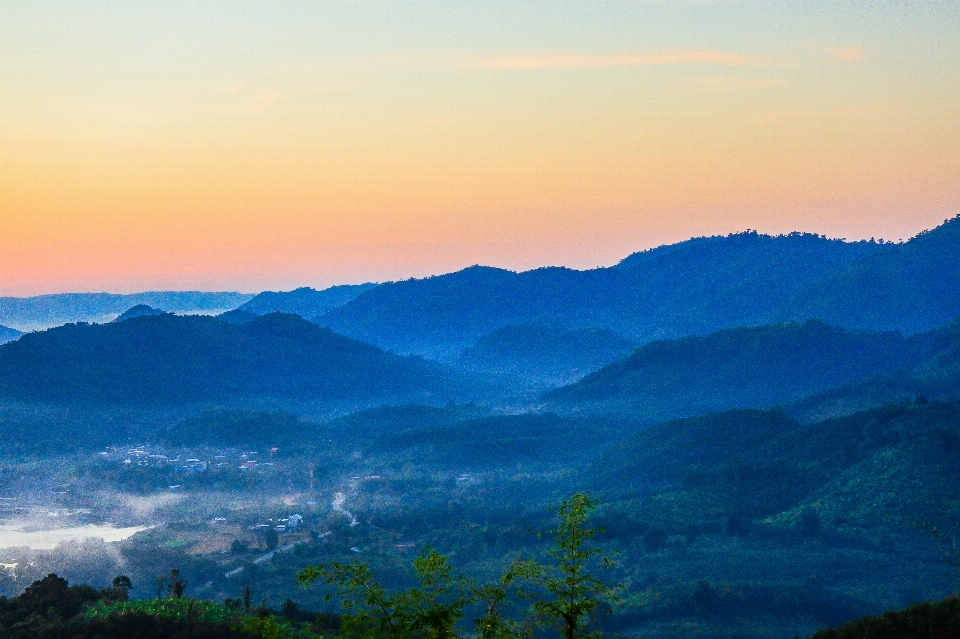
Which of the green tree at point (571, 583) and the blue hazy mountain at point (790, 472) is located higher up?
the green tree at point (571, 583)

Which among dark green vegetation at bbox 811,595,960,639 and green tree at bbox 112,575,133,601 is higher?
green tree at bbox 112,575,133,601

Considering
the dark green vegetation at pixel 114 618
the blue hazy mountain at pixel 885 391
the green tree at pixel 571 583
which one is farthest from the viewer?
the blue hazy mountain at pixel 885 391

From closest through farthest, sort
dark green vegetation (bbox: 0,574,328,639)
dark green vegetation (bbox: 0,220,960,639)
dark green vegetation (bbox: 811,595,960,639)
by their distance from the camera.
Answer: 1. dark green vegetation (bbox: 811,595,960,639)
2. dark green vegetation (bbox: 0,574,328,639)
3. dark green vegetation (bbox: 0,220,960,639)

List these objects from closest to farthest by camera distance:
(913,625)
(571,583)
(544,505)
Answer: (571,583) < (913,625) < (544,505)

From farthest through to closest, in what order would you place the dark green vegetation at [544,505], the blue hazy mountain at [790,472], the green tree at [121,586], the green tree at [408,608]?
the blue hazy mountain at [790,472], the dark green vegetation at [544,505], the green tree at [121,586], the green tree at [408,608]

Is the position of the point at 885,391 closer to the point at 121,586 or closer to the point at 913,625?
the point at 913,625

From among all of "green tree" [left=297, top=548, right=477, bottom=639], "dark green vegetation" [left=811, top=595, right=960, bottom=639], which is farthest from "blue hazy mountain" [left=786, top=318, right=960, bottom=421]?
"green tree" [left=297, top=548, right=477, bottom=639]

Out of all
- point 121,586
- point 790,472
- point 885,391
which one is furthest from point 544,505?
point 885,391

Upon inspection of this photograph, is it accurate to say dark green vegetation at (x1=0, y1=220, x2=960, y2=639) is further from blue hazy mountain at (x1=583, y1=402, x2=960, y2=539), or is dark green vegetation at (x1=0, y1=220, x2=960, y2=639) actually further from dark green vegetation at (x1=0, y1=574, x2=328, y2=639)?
dark green vegetation at (x1=0, y1=574, x2=328, y2=639)

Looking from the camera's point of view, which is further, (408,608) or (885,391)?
(885,391)

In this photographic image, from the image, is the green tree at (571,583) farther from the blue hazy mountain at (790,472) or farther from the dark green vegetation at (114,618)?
the blue hazy mountain at (790,472)

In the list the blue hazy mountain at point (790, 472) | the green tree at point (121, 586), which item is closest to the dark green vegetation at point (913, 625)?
the green tree at point (121, 586)

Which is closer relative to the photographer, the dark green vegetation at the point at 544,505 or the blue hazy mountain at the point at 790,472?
the dark green vegetation at the point at 544,505

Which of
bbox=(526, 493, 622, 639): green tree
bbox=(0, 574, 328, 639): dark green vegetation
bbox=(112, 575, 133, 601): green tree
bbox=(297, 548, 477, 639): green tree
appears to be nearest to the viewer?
bbox=(297, 548, 477, 639): green tree
